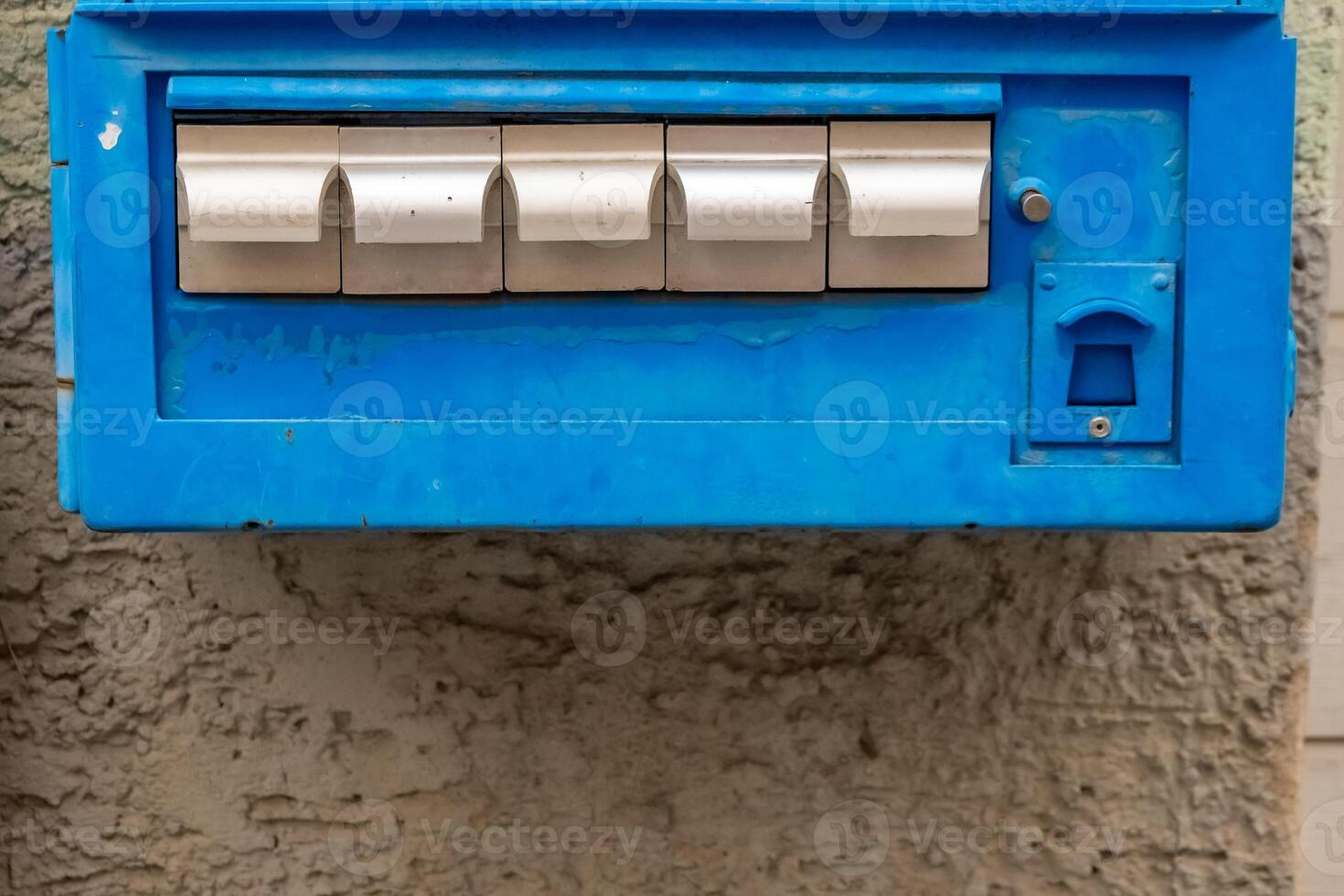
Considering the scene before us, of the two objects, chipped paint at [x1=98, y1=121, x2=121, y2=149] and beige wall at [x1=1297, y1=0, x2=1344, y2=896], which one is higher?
chipped paint at [x1=98, y1=121, x2=121, y2=149]

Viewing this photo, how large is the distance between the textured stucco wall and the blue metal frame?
12.6 inches

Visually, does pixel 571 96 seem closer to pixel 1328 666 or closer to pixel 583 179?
pixel 583 179

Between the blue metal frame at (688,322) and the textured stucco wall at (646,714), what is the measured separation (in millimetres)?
321

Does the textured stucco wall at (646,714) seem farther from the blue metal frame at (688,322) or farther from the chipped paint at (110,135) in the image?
the chipped paint at (110,135)

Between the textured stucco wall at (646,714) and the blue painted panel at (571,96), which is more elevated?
the blue painted panel at (571,96)

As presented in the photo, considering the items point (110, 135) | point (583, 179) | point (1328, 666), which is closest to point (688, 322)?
point (583, 179)

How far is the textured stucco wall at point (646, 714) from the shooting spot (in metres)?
1.08

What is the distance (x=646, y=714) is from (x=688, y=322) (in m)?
0.46

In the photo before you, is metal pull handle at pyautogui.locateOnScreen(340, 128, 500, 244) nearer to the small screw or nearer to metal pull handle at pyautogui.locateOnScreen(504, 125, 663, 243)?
metal pull handle at pyautogui.locateOnScreen(504, 125, 663, 243)

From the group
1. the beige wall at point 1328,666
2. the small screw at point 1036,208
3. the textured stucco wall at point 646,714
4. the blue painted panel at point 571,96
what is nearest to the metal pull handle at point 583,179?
the blue painted panel at point 571,96

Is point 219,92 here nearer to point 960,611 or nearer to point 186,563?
point 186,563

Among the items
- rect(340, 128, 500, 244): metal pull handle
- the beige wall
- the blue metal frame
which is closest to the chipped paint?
the blue metal frame

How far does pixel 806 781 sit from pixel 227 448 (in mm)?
620

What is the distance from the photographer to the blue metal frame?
29.4 inches
